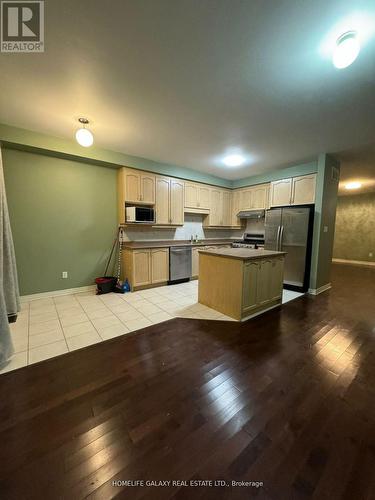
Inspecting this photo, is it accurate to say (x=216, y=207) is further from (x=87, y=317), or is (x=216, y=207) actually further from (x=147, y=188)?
(x=87, y=317)

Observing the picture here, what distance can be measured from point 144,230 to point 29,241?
214 centimetres

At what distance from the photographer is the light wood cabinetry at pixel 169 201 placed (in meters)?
4.53

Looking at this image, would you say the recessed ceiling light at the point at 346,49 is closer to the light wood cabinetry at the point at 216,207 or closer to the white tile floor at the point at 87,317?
the white tile floor at the point at 87,317

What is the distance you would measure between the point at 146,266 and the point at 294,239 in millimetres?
3139

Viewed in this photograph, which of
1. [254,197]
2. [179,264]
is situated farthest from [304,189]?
[179,264]

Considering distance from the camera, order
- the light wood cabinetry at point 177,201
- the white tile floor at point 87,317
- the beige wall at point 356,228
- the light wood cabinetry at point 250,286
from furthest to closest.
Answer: the beige wall at point 356,228 → the light wood cabinetry at point 177,201 → the light wood cabinetry at point 250,286 → the white tile floor at point 87,317

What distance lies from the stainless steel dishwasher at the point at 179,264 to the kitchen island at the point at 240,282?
132 cm

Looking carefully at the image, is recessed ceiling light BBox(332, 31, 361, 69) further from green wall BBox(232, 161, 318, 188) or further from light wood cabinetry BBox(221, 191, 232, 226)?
light wood cabinetry BBox(221, 191, 232, 226)

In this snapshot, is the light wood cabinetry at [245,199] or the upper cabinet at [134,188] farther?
the light wood cabinetry at [245,199]

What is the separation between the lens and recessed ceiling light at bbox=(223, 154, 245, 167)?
160 inches

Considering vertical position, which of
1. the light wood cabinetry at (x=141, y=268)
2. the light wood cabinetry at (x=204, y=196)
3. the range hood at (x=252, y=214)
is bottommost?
the light wood cabinetry at (x=141, y=268)

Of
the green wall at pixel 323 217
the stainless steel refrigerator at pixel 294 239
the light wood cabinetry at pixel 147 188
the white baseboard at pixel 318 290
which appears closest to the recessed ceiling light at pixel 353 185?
the green wall at pixel 323 217

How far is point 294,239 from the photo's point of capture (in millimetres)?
4164

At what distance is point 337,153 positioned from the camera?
12.4 feet
